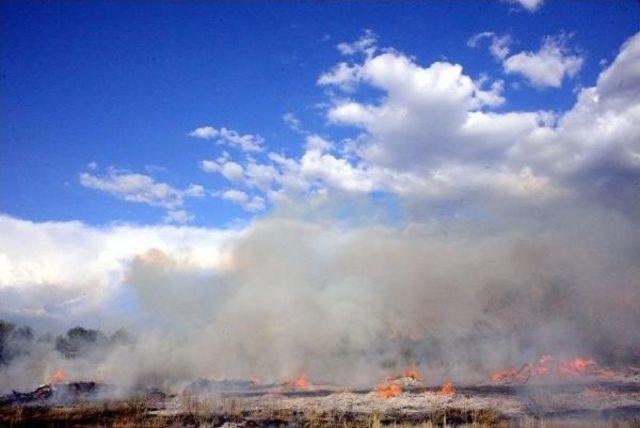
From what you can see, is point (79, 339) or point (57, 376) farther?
point (79, 339)

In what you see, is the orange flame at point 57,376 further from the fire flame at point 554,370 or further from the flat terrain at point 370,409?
the fire flame at point 554,370

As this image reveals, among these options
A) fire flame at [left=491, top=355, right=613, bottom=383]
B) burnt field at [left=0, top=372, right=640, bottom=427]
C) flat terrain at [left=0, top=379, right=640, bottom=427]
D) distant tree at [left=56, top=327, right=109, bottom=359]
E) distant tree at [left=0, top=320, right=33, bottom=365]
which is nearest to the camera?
flat terrain at [left=0, top=379, right=640, bottom=427]

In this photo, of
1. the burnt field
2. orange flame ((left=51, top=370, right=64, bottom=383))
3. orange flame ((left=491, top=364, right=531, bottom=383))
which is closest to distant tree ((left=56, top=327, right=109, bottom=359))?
orange flame ((left=51, top=370, right=64, bottom=383))

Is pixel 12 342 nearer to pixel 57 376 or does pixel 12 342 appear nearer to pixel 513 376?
pixel 57 376

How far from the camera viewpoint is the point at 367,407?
35.0 metres

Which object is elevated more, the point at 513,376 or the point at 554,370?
the point at 554,370

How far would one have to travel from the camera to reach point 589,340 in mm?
59094

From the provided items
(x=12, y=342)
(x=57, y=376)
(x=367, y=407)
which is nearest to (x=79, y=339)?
(x=12, y=342)

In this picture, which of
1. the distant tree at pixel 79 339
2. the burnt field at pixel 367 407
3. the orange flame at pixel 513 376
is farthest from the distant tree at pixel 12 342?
the orange flame at pixel 513 376

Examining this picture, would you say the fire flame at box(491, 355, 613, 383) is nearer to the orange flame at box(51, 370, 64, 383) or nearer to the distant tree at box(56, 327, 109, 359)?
the orange flame at box(51, 370, 64, 383)

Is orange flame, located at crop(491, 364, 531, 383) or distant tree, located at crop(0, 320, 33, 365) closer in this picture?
orange flame, located at crop(491, 364, 531, 383)

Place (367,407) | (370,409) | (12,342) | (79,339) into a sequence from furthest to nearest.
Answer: (79,339)
(12,342)
(367,407)
(370,409)

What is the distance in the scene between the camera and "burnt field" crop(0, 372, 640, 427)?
2861 cm

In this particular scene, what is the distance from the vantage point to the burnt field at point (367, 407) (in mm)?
28609
